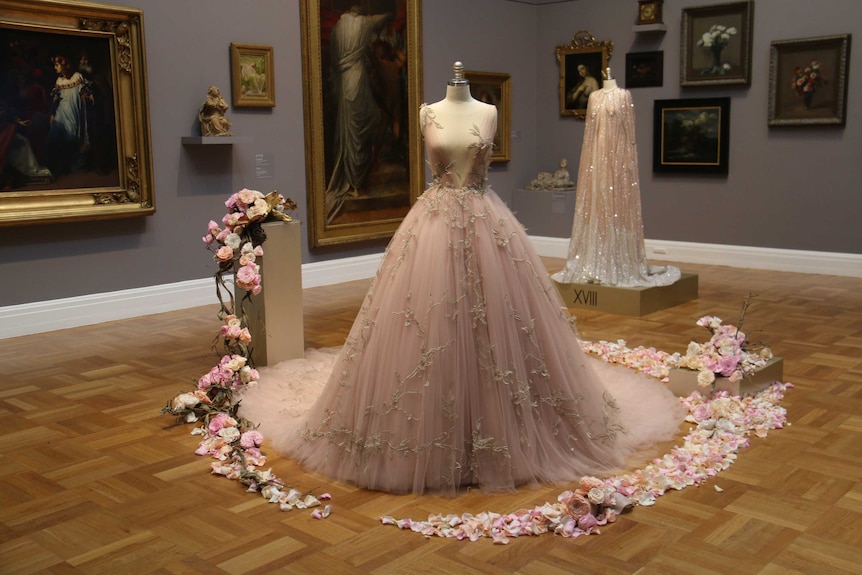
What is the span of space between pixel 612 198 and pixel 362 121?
342 centimetres

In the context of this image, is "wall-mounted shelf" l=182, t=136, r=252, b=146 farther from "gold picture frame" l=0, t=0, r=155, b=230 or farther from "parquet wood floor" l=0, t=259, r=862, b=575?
"parquet wood floor" l=0, t=259, r=862, b=575

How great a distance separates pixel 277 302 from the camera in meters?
6.66

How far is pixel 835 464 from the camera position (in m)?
4.55

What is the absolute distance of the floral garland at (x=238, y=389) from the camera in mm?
4375

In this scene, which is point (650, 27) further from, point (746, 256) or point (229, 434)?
point (229, 434)

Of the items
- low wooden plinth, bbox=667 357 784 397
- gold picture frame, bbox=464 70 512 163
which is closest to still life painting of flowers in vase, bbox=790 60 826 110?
gold picture frame, bbox=464 70 512 163

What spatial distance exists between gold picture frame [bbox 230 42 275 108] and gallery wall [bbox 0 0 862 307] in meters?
0.11

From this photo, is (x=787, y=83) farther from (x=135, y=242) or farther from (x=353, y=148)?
(x=135, y=242)

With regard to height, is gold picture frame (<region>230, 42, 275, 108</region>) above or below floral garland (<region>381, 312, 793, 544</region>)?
above

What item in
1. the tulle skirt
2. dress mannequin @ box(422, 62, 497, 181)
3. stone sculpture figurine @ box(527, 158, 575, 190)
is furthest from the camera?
stone sculpture figurine @ box(527, 158, 575, 190)

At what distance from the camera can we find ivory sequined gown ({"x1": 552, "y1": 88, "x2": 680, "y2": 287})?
28.7 feet

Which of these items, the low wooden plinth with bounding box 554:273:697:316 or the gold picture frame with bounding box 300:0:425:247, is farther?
the gold picture frame with bounding box 300:0:425:247

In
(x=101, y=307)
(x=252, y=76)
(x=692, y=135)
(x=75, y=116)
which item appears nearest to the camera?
(x=75, y=116)

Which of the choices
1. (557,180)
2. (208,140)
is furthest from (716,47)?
(208,140)
